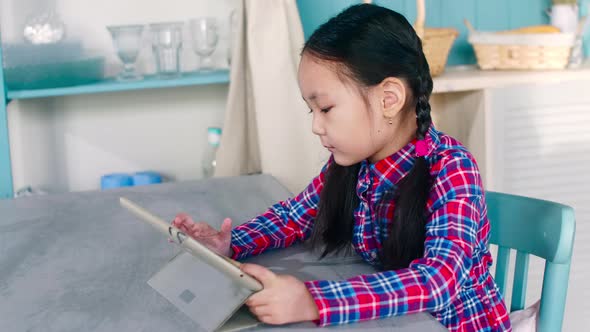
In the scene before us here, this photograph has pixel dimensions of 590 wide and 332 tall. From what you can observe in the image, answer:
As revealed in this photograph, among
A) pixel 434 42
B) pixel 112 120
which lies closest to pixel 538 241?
pixel 434 42

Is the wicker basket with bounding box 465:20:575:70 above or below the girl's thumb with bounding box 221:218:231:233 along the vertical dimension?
above

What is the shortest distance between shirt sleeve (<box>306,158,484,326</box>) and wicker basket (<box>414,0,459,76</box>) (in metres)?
1.08

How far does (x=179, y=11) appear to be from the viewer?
230cm

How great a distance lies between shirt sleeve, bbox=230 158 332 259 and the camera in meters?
1.10

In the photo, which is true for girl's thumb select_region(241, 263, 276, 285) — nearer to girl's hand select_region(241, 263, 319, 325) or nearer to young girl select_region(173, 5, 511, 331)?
girl's hand select_region(241, 263, 319, 325)

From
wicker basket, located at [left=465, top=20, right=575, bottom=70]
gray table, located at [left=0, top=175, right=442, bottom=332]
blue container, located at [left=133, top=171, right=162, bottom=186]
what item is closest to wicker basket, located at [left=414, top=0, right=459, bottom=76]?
wicker basket, located at [left=465, top=20, right=575, bottom=70]

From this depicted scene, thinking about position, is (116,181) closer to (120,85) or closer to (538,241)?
(120,85)

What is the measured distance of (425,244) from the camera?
3.09ft

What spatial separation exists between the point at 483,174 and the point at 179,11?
1.01m

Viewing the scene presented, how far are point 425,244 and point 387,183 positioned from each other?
0.55ft

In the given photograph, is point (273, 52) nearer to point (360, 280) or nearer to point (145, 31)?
point (145, 31)

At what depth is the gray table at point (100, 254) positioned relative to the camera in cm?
85

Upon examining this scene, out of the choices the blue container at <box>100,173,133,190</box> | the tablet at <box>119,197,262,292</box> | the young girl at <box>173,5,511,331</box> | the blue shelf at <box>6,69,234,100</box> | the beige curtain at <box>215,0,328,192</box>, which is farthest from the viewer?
the blue container at <box>100,173,133,190</box>

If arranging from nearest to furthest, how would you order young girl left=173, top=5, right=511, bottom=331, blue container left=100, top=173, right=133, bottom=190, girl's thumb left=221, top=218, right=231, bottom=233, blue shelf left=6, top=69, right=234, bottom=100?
young girl left=173, top=5, right=511, bottom=331
girl's thumb left=221, top=218, right=231, bottom=233
blue shelf left=6, top=69, right=234, bottom=100
blue container left=100, top=173, right=133, bottom=190
